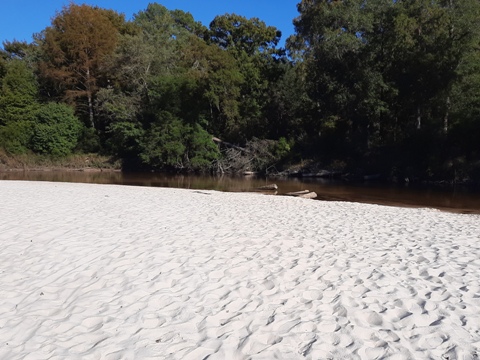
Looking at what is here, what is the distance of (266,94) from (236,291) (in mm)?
33312

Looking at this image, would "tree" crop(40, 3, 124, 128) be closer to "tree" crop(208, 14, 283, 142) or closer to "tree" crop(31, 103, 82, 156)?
"tree" crop(31, 103, 82, 156)

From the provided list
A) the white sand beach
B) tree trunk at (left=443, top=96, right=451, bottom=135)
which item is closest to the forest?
tree trunk at (left=443, top=96, right=451, bottom=135)

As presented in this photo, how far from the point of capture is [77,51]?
39.5m

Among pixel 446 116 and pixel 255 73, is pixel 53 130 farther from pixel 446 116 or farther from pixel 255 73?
pixel 446 116

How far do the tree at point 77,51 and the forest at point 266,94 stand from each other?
155 millimetres

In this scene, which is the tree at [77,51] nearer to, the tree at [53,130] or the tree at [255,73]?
the tree at [53,130]

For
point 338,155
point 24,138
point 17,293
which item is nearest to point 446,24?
point 338,155

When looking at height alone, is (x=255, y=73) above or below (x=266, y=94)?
above

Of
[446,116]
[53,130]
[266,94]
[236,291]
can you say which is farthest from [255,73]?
[236,291]

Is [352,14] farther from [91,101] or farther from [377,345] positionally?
[377,345]

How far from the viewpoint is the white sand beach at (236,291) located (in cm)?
336

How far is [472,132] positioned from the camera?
85.1 ft

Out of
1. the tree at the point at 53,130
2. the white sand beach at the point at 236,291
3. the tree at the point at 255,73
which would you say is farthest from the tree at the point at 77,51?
the white sand beach at the point at 236,291

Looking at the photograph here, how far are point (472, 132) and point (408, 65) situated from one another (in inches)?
268
